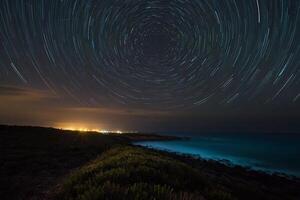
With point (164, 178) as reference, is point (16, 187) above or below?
below

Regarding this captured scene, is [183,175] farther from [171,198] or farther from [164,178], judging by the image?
[171,198]

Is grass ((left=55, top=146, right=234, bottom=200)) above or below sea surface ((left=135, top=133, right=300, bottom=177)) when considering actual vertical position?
below

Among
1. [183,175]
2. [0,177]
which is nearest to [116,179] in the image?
[183,175]

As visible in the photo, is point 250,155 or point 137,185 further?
point 250,155

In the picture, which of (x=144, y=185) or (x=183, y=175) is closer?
(x=144, y=185)

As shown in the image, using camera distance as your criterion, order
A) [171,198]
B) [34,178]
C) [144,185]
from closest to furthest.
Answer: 1. [171,198]
2. [144,185]
3. [34,178]

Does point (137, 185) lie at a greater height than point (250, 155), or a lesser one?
lesser

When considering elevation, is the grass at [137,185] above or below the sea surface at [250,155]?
below

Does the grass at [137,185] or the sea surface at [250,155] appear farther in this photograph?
the sea surface at [250,155]

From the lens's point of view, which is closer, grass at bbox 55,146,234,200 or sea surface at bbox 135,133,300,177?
grass at bbox 55,146,234,200

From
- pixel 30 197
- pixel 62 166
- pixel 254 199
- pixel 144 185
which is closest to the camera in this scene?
pixel 144 185
